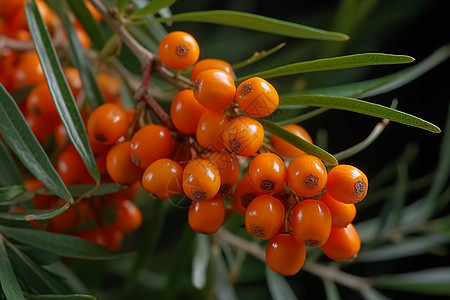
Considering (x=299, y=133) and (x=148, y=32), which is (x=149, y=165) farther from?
(x=148, y=32)

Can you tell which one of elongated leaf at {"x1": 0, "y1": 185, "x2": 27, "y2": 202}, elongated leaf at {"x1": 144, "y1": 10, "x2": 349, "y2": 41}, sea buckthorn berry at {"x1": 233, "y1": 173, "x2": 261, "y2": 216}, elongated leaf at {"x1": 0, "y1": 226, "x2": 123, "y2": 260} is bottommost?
elongated leaf at {"x1": 0, "y1": 226, "x2": 123, "y2": 260}

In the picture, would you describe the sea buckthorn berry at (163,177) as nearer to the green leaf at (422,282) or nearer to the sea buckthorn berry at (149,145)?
the sea buckthorn berry at (149,145)

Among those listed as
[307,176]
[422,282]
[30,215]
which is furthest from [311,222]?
[422,282]

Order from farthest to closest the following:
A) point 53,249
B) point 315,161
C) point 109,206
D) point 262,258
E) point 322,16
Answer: point 322,16 < point 262,258 < point 109,206 < point 53,249 < point 315,161

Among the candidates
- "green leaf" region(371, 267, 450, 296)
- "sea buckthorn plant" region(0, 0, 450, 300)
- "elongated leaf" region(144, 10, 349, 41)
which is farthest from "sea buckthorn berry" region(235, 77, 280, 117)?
"green leaf" region(371, 267, 450, 296)

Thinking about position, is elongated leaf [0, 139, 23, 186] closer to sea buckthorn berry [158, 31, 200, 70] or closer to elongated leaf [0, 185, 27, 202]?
elongated leaf [0, 185, 27, 202]

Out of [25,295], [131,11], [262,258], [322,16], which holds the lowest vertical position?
[262,258]

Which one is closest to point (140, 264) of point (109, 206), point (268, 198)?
point (109, 206)
